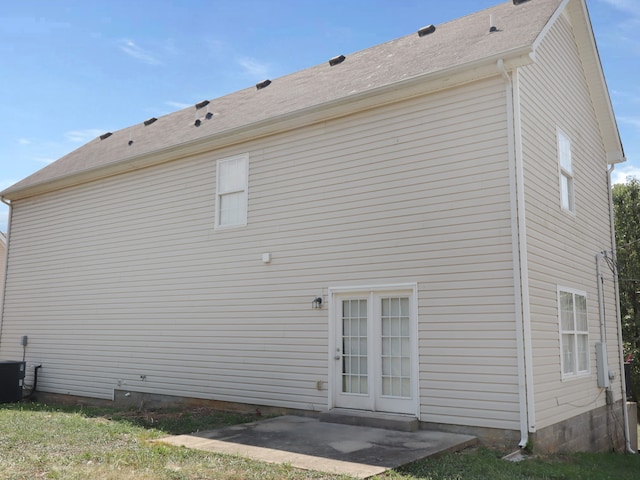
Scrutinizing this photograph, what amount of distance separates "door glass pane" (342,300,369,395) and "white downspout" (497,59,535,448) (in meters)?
2.42

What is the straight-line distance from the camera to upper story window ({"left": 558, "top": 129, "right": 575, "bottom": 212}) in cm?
956

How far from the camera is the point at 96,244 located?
13.2m

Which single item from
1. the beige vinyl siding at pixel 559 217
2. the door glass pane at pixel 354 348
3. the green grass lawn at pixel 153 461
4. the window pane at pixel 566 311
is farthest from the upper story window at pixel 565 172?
the green grass lawn at pixel 153 461

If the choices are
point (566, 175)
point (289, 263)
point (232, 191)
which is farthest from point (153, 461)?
point (566, 175)

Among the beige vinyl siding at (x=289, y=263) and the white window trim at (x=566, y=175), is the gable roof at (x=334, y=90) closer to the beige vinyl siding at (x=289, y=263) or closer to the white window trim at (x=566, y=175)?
the beige vinyl siding at (x=289, y=263)

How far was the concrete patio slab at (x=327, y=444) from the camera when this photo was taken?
19.6ft

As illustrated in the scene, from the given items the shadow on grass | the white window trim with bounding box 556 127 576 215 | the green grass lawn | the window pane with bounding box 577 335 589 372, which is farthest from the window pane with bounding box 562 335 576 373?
the shadow on grass

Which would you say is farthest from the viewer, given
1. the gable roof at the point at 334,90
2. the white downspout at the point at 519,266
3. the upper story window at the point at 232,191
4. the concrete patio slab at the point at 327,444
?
the upper story window at the point at 232,191

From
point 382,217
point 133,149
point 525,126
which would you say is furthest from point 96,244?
point 525,126

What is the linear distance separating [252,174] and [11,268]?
8742 mm

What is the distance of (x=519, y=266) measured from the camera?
7449 millimetres

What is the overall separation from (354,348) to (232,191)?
404cm

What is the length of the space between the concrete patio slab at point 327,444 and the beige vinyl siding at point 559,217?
1783 mm

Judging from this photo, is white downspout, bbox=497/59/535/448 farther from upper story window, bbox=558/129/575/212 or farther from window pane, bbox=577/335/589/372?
window pane, bbox=577/335/589/372
